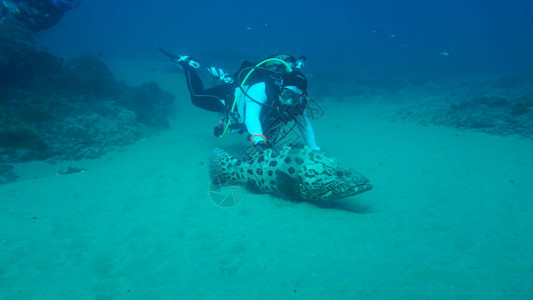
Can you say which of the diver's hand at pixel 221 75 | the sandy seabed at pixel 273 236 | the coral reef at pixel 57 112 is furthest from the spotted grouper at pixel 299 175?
the coral reef at pixel 57 112

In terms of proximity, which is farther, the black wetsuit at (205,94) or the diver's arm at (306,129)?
the black wetsuit at (205,94)

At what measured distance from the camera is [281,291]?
2219mm

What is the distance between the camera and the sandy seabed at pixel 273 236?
2.24 m

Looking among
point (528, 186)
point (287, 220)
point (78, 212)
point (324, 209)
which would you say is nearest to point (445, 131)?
point (528, 186)

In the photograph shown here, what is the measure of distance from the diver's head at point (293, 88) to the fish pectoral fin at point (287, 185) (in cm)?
165

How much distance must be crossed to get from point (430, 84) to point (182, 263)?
24.0 meters

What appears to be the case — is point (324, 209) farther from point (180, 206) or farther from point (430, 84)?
point (430, 84)

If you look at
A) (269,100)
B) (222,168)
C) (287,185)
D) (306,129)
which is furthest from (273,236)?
(306,129)

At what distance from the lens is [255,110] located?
5.09 metres

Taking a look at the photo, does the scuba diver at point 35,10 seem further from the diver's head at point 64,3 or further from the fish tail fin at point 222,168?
the fish tail fin at point 222,168

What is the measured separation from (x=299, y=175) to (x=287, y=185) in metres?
0.30

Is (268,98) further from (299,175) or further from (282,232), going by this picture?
(282,232)

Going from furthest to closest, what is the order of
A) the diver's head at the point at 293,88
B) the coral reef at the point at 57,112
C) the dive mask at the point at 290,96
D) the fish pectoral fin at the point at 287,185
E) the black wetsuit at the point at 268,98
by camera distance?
the coral reef at the point at 57,112 < the black wetsuit at the point at 268,98 < the dive mask at the point at 290,96 < the diver's head at the point at 293,88 < the fish pectoral fin at the point at 287,185

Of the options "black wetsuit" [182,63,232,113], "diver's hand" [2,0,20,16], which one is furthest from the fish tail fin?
"diver's hand" [2,0,20,16]
